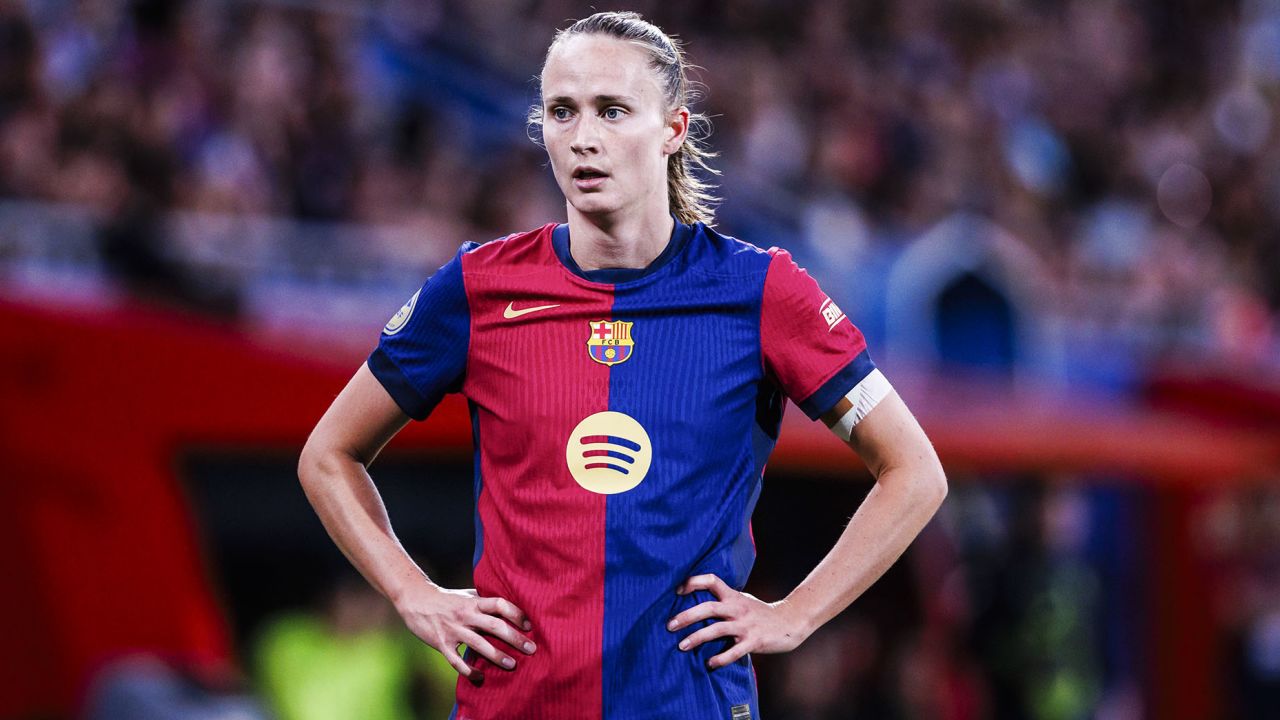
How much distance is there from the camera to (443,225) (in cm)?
820

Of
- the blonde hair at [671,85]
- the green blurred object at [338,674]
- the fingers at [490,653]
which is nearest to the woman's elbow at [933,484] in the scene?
the blonde hair at [671,85]

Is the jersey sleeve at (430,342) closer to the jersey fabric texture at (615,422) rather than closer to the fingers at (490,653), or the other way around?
the jersey fabric texture at (615,422)

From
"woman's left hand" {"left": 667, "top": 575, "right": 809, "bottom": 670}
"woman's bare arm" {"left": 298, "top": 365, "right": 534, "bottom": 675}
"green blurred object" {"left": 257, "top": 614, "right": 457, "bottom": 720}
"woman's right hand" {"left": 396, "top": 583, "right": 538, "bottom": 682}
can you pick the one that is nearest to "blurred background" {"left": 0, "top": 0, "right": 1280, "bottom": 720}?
"green blurred object" {"left": 257, "top": 614, "right": 457, "bottom": 720}

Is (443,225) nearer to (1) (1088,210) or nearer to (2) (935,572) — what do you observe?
(2) (935,572)

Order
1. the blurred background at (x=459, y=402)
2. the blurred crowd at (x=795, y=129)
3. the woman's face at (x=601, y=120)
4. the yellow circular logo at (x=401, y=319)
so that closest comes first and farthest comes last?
the woman's face at (x=601, y=120), the yellow circular logo at (x=401, y=319), the blurred background at (x=459, y=402), the blurred crowd at (x=795, y=129)

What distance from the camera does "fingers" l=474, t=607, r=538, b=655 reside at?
2807mm

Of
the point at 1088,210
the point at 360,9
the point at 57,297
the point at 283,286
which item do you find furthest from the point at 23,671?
the point at 1088,210

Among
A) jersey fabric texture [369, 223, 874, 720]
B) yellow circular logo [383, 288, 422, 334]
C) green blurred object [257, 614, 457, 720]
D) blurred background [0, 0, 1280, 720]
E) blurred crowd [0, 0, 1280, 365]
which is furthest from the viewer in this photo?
blurred crowd [0, 0, 1280, 365]

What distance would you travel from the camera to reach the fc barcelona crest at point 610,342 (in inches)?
115

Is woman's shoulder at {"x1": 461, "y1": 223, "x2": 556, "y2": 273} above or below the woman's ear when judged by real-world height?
below

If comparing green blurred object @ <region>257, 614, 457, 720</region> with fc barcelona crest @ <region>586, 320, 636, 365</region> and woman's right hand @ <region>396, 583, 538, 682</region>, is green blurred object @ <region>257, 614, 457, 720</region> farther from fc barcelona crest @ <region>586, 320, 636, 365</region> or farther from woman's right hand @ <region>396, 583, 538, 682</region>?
fc barcelona crest @ <region>586, 320, 636, 365</region>

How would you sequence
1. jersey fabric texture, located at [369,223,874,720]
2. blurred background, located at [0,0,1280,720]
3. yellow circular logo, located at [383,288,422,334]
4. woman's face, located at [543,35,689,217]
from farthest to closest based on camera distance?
1. blurred background, located at [0,0,1280,720]
2. yellow circular logo, located at [383,288,422,334]
3. woman's face, located at [543,35,689,217]
4. jersey fabric texture, located at [369,223,874,720]

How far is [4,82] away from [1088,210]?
358 inches

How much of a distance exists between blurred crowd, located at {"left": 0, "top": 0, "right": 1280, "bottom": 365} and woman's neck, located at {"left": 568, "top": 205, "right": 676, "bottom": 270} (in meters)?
3.51
